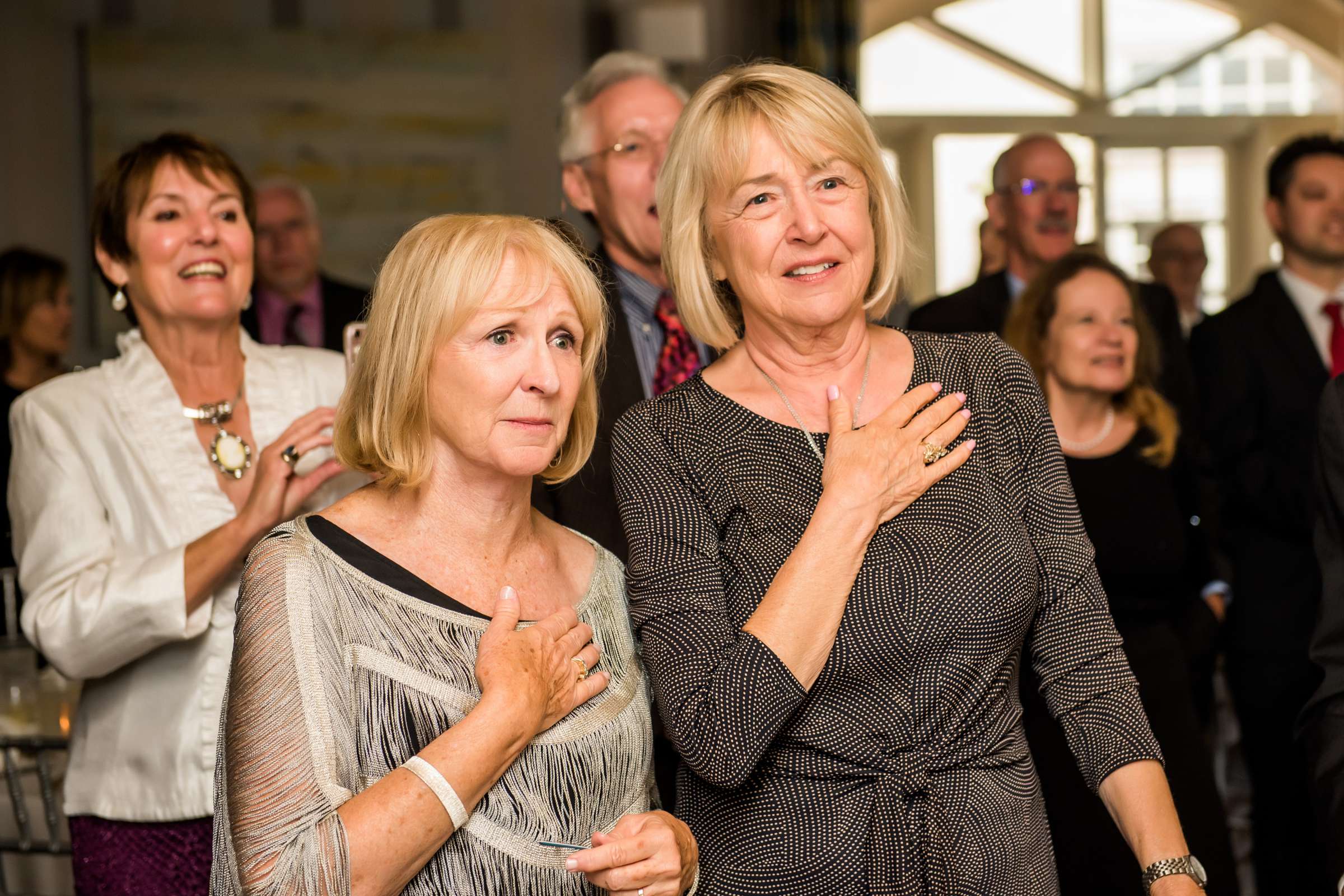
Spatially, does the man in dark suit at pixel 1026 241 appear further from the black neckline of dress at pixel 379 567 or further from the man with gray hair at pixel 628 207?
the black neckline of dress at pixel 379 567

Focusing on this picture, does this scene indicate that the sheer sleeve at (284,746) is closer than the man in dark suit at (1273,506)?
Yes

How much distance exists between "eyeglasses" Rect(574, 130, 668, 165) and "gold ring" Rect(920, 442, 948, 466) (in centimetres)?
115

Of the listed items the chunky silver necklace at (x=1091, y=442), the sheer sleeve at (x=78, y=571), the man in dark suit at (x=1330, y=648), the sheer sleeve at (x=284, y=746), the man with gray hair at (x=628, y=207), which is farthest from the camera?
the chunky silver necklace at (x=1091, y=442)

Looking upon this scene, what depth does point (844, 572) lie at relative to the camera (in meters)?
1.62

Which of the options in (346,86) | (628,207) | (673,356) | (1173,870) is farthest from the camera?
(346,86)

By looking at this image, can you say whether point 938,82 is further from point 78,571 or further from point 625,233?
point 78,571

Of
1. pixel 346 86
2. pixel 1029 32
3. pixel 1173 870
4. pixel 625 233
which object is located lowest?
pixel 1173 870

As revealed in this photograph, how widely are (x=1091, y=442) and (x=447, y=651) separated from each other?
2.06 metres

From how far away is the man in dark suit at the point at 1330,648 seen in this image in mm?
1699

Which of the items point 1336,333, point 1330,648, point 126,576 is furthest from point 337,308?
point 1330,648

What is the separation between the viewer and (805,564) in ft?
5.30

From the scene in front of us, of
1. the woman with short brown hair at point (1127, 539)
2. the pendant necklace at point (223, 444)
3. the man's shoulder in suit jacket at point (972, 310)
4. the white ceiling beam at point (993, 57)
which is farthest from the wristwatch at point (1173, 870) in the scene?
the white ceiling beam at point (993, 57)

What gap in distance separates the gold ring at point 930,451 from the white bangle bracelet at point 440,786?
686 millimetres

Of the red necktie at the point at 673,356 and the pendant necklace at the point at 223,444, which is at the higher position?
the red necktie at the point at 673,356
